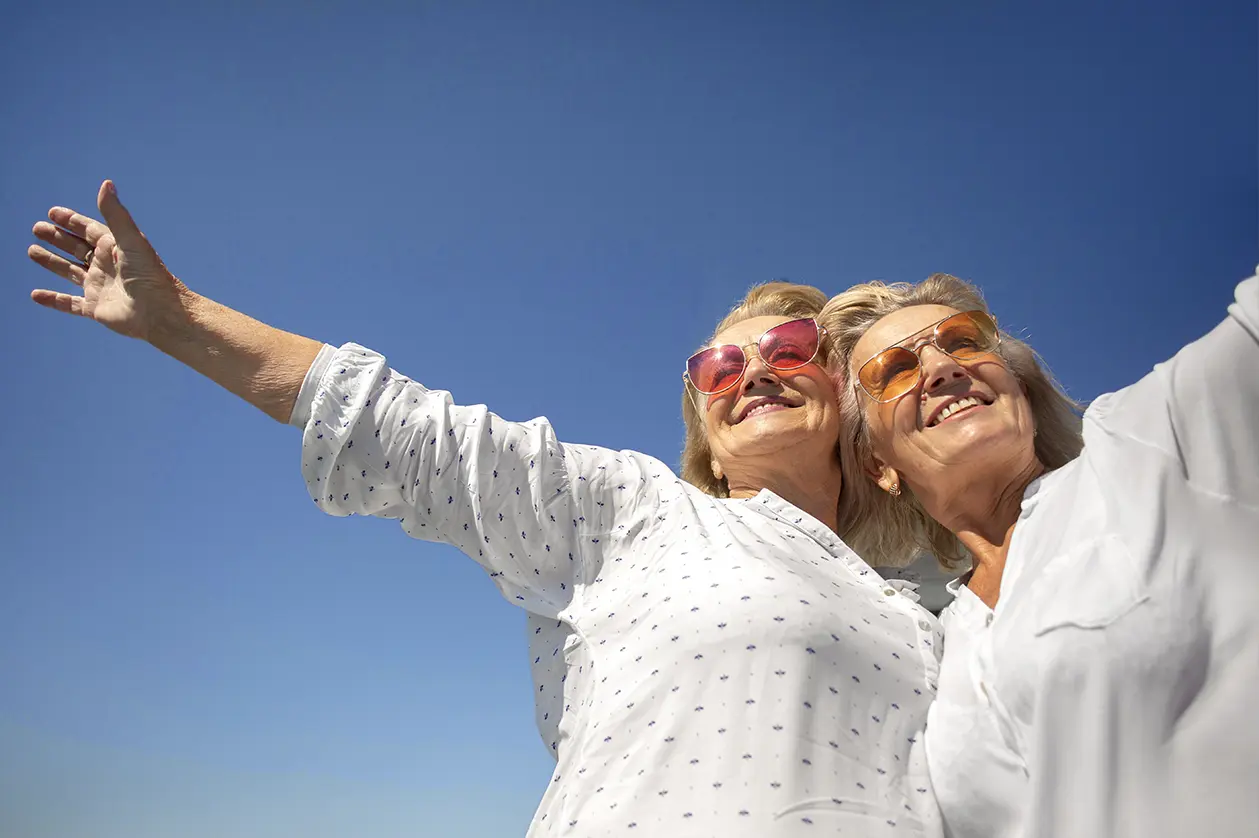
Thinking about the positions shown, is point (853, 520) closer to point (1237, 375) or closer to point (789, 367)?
point (789, 367)

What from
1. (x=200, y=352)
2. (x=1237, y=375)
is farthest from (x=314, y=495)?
(x=1237, y=375)

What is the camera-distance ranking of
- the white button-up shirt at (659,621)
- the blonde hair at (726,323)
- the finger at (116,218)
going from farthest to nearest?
1. the blonde hair at (726,323)
2. the finger at (116,218)
3. the white button-up shirt at (659,621)

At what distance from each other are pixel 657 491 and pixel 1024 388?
190 cm

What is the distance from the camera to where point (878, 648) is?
3.05m

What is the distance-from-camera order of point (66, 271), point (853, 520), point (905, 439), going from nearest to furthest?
point (66, 271) < point (905, 439) < point (853, 520)

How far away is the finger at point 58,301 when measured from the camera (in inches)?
138

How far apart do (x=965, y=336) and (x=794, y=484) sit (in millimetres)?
1047

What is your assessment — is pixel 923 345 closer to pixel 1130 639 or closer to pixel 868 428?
pixel 868 428

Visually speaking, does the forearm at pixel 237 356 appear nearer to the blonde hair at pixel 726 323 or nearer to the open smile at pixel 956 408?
the blonde hair at pixel 726 323

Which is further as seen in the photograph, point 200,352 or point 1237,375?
point 200,352

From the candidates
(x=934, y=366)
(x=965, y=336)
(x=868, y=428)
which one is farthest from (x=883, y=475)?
(x=965, y=336)

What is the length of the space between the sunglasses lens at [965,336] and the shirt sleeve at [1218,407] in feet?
4.72

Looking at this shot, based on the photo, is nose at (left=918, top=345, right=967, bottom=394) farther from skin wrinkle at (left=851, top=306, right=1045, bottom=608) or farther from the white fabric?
the white fabric

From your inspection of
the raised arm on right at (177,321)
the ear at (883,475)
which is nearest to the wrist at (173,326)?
the raised arm on right at (177,321)
